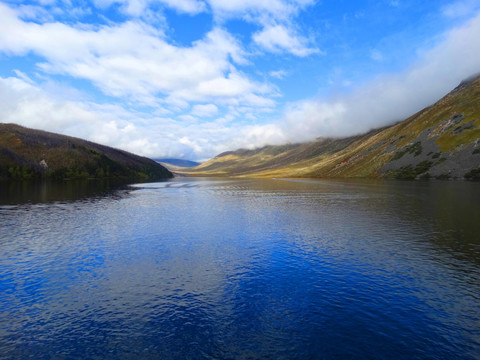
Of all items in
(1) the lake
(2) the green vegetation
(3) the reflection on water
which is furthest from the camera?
(2) the green vegetation

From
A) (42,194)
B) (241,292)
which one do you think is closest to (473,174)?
(241,292)

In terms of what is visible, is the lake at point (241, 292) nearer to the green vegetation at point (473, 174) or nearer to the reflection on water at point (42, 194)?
the reflection on water at point (42, 194)

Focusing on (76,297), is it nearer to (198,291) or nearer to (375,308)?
(198,291)

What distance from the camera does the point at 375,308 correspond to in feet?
83.1

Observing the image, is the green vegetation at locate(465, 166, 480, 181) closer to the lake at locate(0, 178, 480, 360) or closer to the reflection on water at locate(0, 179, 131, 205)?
the lake at locate(0, 178, 480, 360)

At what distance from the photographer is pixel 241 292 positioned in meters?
28.8

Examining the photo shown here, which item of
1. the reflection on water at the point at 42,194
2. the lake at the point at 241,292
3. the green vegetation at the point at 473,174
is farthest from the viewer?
the green vegetation at the point at 473,174

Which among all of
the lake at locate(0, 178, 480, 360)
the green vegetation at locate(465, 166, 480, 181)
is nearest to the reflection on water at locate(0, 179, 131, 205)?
the lake at locate(0, 178, 480, 360)

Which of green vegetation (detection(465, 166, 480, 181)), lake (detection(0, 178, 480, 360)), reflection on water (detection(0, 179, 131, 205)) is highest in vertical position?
green vegetation (detection(465, 166, 480, 181))

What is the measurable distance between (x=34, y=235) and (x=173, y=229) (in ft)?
75.9

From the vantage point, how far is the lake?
67.3 ft

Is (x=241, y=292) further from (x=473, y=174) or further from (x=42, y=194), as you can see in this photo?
(x=473, y=174)

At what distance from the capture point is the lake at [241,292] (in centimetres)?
2052

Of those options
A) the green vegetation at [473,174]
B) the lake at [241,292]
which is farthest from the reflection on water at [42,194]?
the green vegetation at [473,174]
